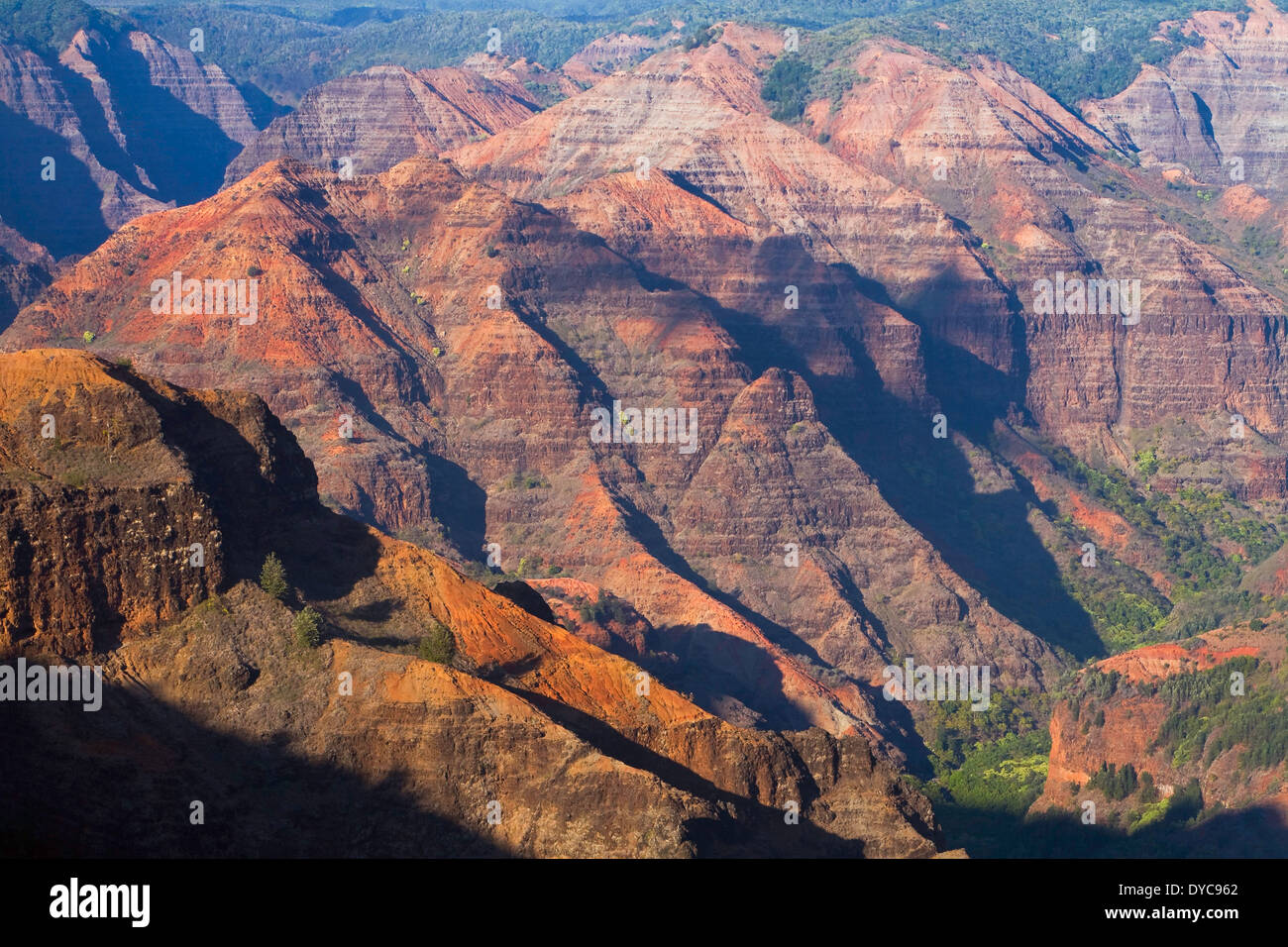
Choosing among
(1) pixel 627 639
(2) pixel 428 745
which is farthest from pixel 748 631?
(2) pixel 428 745

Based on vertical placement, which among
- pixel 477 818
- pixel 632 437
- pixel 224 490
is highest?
pixel 632 437

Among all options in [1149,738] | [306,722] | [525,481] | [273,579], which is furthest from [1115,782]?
[306,722]

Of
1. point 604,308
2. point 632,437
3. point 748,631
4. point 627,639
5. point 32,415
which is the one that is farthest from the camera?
point 604,308

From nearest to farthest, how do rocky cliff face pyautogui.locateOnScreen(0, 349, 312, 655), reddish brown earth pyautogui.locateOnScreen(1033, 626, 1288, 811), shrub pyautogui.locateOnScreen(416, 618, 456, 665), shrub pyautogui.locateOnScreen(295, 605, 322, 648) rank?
rocky cliff face pyautogui.locateOnScreen(0, 349, 312, 655)
shrub pyautogui.locateOnScreen(295, 605, 322, 648)
shrub pyautogui.locateOnScreen(416, 618, 456, 665)
reddish brown earth pyautogui.locateOnScreen(1033, 626, 1288, 811)

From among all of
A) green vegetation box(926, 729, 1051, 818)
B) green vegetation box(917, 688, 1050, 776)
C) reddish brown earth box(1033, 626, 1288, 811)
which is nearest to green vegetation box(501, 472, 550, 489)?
green vegetation box(917, 688, 1050, 776)

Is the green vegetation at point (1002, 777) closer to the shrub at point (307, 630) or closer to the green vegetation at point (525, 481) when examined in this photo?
the green vegetation at point (525, 481)

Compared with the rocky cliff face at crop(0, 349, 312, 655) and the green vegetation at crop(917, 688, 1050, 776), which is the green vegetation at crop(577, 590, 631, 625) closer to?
the green vegetation at crop(917, 688, 1050, 776)

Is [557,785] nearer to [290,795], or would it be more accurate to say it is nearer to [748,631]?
[290,795]

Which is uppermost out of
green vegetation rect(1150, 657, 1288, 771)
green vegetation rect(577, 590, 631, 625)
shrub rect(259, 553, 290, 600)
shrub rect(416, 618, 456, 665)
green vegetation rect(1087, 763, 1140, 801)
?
green vegetation rect(577, 590, 631, 625)
